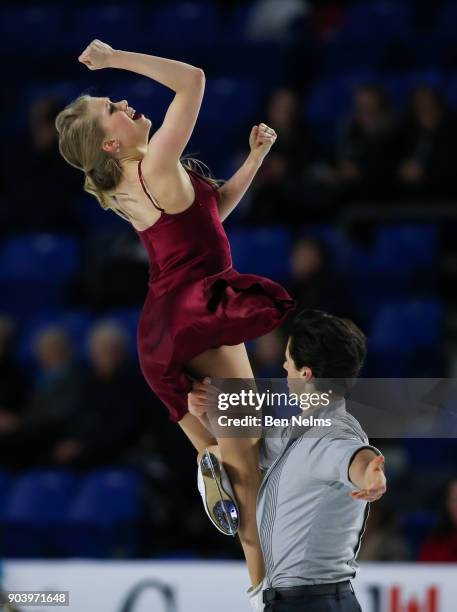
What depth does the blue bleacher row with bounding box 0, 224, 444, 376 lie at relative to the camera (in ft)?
21.6

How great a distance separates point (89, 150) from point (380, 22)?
4.77 m

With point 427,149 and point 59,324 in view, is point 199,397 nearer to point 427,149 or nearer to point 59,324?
point 59,324

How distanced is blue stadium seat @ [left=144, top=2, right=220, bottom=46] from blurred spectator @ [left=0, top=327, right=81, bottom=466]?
2291 mm

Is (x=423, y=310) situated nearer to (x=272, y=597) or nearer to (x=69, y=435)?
(x=69, y=435)

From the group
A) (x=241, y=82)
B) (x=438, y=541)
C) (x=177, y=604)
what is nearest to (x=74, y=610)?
(x=177, y=604)

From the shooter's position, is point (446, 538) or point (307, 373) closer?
point (307, 373)

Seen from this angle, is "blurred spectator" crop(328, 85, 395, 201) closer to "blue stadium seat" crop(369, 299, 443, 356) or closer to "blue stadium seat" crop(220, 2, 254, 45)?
"blue stadium seat" crop(369, 299, 443, 356)

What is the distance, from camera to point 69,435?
21.8ft

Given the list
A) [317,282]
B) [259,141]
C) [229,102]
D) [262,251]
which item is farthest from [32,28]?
[259,141]

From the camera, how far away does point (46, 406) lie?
6.88m

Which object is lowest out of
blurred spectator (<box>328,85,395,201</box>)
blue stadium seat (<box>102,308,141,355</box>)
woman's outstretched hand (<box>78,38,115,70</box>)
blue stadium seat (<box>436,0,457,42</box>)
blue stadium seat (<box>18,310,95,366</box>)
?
blue stadium seat (<box>18,310,95,366</box>)

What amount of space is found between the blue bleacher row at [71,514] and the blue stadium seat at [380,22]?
11.1ft

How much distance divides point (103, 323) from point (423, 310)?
66.9 inches

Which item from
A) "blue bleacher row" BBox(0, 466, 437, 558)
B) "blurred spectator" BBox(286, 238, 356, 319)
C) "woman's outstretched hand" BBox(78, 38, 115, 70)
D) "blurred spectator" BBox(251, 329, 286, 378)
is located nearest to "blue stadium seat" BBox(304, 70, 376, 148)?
"blurred spectator" BBox(286, 238, 356, 319)
